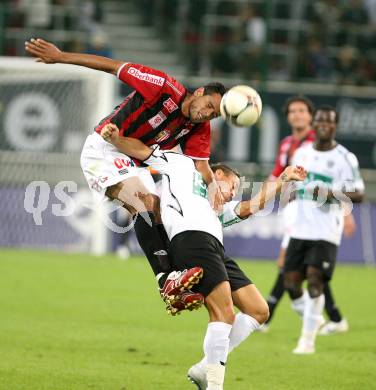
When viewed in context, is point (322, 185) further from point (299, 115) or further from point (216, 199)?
point (216, 199)

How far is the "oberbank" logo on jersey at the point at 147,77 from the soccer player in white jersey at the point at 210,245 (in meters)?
0.55

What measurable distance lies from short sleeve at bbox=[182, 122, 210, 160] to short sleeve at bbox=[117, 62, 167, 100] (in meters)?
0.55

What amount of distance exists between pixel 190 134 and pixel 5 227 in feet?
35.7

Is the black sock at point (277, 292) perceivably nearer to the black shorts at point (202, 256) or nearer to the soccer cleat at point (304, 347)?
the soccer cleat at point (304, 347)

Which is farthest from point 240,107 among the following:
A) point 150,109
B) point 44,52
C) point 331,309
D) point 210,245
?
point 331,309

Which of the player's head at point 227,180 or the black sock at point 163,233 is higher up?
the player's head at point 227,180

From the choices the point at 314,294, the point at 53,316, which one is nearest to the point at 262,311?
the point at 314,294

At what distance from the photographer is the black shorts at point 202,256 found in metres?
7.00

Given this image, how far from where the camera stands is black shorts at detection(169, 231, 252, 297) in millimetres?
7000

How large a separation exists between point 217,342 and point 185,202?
103 cm

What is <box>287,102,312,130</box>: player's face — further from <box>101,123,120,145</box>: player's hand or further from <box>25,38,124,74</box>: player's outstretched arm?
<box>101,123,120,145</box>: player's hand

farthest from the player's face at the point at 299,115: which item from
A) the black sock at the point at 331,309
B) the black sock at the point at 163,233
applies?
the black sock at the point at 163,233

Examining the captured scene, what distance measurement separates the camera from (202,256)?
7043 mm

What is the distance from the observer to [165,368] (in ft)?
28.7
